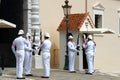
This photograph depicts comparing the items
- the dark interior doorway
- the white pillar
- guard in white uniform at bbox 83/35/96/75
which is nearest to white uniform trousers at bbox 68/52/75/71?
guard in white uniform at bbox 83/35/96/75

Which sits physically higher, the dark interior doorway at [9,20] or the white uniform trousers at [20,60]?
the dark interior doorway at [9,20]

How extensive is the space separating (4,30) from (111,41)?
8.98 m

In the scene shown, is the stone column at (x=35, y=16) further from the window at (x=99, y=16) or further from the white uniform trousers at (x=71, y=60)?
the window at (x=99, y=16)

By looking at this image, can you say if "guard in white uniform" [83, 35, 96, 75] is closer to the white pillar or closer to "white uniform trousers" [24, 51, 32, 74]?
the white pillar

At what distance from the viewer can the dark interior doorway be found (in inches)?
1137

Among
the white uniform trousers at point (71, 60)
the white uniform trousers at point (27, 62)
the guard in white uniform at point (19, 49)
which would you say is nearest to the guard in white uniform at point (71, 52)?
the white uniform trousers at point (71, 60)

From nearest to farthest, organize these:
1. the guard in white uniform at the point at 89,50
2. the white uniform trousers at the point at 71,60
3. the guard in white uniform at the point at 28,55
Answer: the guard in white uniform at the point at 28,55
the guard in white uniform at the point at 89,50
the white uniform trousers at the point at 71,60

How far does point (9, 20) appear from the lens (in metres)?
29.3

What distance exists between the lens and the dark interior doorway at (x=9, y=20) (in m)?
28.9

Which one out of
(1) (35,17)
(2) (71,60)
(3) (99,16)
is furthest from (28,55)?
(3) (99,16)

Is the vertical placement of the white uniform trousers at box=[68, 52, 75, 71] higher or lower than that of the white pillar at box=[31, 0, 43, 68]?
lower

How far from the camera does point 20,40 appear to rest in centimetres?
2064

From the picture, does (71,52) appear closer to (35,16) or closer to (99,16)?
(35,16)

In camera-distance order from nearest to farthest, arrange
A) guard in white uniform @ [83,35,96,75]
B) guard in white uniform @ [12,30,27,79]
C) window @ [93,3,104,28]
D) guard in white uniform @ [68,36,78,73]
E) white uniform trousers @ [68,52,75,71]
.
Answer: guard in white uniform @ [12,30,27,79], guard in white uniform @ [83,35,96,75], guard in white uniform @ [68,36,78,73], white uniform trousers @ [68,52,75,71], window @ [93,3,104,28]
